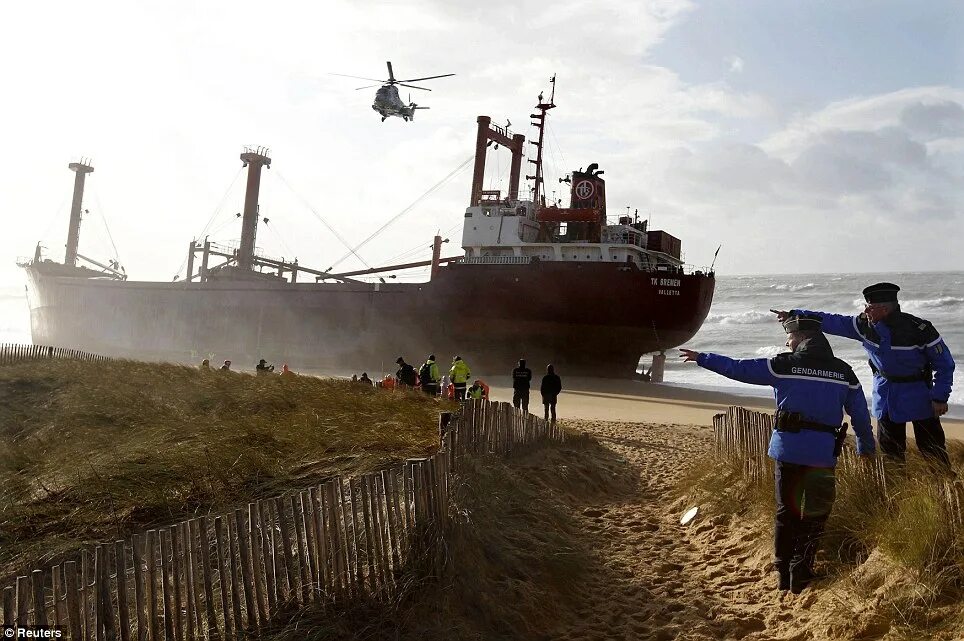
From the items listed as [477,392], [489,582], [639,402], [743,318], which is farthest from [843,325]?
[743,318]

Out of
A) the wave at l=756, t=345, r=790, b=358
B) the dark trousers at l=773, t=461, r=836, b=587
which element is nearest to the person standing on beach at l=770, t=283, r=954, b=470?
the dark trousers at l=773, t=461, r=836, b=587

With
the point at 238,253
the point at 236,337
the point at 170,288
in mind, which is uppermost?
the point at 238,253

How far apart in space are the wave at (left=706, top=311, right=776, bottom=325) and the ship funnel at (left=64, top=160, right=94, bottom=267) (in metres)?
56.6

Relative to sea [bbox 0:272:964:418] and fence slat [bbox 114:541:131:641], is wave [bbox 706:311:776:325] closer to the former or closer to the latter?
sea [bbox 0:272:964:418]

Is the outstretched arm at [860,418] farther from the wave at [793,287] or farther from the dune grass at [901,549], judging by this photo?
the wave at [793,287]

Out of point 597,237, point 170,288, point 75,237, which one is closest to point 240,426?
point 597,237

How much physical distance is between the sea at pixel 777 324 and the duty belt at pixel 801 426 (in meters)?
20.6

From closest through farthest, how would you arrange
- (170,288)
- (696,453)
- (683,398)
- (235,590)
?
(235,590), (696,453), (683,398), (170,288)

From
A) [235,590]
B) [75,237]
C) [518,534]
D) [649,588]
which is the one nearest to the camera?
[235,590]

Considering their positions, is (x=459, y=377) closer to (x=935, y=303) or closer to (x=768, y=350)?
(x=768, y=350)

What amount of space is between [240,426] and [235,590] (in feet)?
16.0

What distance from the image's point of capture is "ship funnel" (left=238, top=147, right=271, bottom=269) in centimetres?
4262

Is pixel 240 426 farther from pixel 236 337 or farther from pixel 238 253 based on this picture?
pixel 238 253

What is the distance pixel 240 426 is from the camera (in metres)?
8.16
